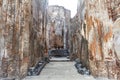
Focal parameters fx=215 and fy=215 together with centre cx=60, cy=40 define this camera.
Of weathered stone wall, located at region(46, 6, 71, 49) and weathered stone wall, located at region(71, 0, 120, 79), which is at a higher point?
weathered stone wall, located at region(46, 6, 71, 49)

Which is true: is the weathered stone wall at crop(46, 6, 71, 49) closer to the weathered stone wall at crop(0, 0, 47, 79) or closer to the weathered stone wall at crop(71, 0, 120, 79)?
the weathered stone wall at crop(71, 0, 120, 79)

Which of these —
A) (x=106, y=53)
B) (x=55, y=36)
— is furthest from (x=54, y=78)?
(x=55, y=36)

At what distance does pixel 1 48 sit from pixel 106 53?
2332 mm

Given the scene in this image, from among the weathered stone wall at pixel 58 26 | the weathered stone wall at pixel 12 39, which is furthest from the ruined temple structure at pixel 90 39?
the weathered stone wall at pixel 58 26

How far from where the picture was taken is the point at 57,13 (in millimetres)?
19250

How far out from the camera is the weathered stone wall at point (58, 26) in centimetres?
1874

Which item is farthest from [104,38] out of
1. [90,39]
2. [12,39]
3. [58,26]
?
[58,26]

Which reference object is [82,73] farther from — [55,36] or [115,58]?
[55,36]

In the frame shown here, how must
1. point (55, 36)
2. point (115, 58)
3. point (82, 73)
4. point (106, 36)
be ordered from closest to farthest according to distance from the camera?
point (115, 58) → point (106, 36) → point (82, 73) → point (55, 36)

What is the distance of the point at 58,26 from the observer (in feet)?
62.2

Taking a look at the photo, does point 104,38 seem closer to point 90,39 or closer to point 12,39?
point 90,39

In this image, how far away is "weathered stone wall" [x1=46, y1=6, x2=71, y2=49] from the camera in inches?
738

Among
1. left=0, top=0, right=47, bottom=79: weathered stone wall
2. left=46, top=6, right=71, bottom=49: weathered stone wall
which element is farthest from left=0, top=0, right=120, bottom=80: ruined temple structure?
left=46, top=6, right=71, bottom=49: weathered stone wall

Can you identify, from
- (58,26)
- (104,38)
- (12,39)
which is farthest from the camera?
(58,26)
